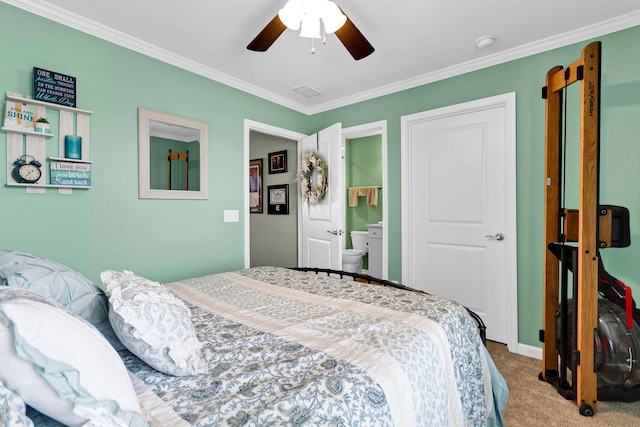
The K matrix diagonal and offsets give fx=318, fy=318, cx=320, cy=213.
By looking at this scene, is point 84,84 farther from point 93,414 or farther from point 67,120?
point 93,414

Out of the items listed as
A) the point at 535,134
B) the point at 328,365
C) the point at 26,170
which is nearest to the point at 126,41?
the point at 26,170

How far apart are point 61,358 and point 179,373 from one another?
38 centimetres

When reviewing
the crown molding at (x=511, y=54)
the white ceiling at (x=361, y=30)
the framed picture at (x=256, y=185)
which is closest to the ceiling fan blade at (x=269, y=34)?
the white ceiling at (x=361, y=30)

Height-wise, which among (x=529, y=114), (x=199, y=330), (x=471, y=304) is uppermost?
(x=529, y=114)

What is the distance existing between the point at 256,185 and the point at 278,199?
55 centimetres

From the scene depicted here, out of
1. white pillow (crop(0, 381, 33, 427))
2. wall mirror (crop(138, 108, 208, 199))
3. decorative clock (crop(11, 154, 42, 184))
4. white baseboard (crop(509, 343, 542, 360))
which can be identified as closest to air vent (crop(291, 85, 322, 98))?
wall mirror (crop(138, 108, 208, 199))

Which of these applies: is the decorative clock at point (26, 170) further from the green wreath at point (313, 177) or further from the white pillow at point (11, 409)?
the green wreath at point (313, 177)

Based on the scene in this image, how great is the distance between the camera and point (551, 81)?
7.20 feet

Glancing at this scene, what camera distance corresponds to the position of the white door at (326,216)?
3.54 m

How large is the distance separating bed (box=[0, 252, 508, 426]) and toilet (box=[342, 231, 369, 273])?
294cm

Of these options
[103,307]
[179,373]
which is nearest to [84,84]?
[103,307]

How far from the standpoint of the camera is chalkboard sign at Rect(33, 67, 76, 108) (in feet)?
6.57

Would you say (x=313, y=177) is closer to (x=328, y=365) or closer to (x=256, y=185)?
(x=256, y=185)

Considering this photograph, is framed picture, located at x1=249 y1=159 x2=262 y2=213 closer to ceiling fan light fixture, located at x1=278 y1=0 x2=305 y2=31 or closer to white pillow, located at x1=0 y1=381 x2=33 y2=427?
ceiling fan light fixture, located at x1=278 y1=0 x2=305 y2=31
